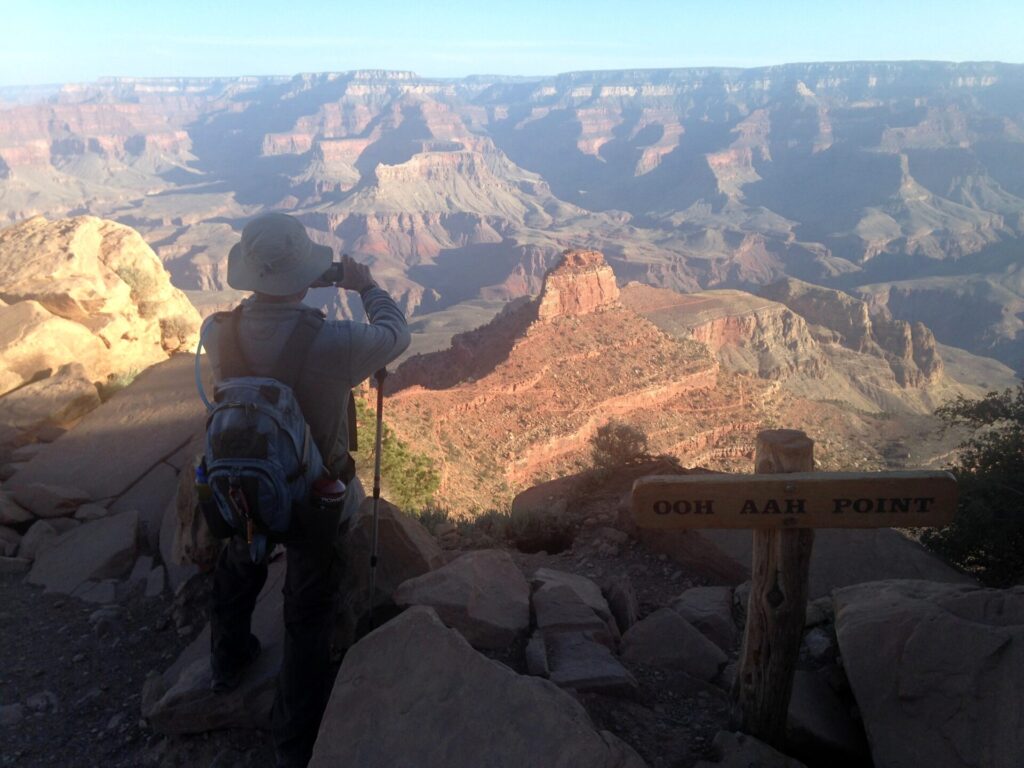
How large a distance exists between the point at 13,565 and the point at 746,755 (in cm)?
572

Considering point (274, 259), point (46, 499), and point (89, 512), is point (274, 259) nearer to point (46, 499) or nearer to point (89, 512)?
point (89, 512)

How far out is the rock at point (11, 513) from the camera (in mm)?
6586

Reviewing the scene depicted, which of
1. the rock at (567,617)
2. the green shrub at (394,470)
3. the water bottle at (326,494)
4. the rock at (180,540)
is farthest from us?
the green shrub at (394,470)

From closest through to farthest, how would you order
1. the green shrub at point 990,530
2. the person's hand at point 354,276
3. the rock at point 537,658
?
the person's hand at point 354,276 < the rock at point 537,658 < the green shrub at point 990,530

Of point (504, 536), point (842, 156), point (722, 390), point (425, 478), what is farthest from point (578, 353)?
point (842, 156)

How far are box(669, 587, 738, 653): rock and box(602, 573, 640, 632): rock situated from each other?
0.29 m

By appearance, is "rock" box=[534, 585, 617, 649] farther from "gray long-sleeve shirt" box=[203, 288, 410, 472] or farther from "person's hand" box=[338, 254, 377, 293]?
"person's hand" box=[338, 254, 377, 293]

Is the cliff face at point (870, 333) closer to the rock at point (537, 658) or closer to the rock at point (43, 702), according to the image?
the rock at point (537, 658)

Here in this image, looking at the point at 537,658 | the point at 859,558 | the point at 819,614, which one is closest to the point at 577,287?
the point at 859,558

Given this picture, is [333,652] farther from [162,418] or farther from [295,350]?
[162,418]

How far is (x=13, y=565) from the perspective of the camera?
608 centimetres

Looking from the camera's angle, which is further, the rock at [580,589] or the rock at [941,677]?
the rock at [580,589]

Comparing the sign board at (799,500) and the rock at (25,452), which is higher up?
the sign board at (799,500)

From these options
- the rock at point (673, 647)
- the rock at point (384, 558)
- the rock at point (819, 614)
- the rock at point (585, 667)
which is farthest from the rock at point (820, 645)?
the rock at point (384, 558)
